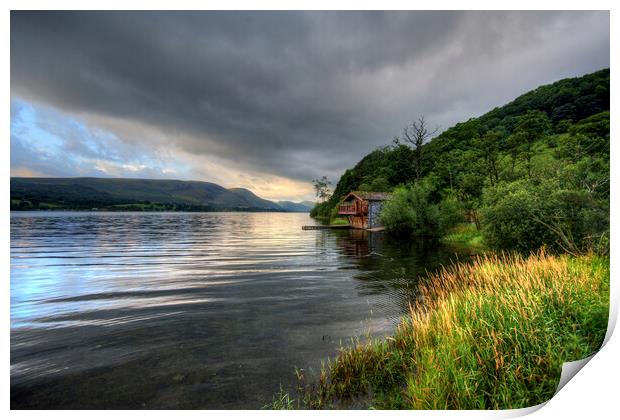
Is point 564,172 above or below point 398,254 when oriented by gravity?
above

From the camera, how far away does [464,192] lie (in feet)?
112

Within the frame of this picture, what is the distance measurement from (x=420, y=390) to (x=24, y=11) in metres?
9.82

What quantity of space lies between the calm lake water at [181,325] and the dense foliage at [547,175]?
5.34 metres

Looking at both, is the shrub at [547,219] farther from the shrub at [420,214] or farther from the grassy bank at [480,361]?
the shrub at [420,214]

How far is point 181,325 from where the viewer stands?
7973 mm

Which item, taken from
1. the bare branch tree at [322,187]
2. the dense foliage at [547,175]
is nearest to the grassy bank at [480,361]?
the dense foliage at [547,175]

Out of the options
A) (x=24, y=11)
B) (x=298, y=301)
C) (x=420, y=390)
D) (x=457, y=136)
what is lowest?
(x=298, y=301)

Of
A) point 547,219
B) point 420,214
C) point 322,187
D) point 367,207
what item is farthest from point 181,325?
point 322,187

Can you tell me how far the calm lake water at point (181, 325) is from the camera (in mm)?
4902

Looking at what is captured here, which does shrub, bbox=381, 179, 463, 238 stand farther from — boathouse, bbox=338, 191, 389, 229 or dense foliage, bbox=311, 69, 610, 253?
boathouse, bbox=338, 191, 389, 229
